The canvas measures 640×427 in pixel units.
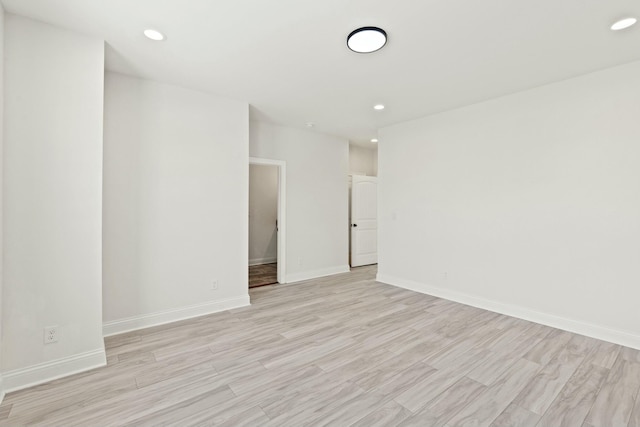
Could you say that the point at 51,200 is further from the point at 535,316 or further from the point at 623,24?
the point at 535,316

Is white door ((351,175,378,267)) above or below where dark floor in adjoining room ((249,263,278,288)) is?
above

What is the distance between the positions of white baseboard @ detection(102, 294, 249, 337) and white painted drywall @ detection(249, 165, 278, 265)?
9.42ft

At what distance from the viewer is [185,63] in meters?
2.79

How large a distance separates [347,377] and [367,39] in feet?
8.97

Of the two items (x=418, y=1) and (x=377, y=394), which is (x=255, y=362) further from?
(x=418, y=1)

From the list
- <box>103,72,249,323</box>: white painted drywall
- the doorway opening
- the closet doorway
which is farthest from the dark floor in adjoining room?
the doorway opening

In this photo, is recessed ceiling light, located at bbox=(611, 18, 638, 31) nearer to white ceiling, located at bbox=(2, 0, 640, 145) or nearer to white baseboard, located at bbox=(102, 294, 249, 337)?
white ceiling, located at bbox=(2, 0, 640, 145)

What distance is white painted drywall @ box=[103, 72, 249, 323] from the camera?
2996 millimetres

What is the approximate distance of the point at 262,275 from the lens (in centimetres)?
553

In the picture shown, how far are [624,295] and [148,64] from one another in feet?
17.3

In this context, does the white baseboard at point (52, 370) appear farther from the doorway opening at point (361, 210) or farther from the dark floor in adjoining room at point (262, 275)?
the doorway opening at point (361, 210)

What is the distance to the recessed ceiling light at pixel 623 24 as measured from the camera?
210 cm

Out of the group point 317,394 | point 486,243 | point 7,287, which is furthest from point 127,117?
point 486,243

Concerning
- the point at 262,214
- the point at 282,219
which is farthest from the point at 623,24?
the point at 262,214
